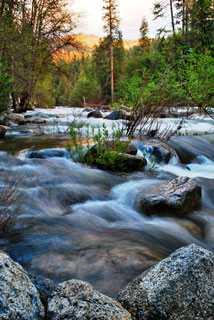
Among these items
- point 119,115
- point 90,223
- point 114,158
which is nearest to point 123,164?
point 114,158

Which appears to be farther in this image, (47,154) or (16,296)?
(47,154)

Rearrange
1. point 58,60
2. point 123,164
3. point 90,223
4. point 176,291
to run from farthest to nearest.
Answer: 1. point 58,60
2. point 123,164
3. point 90,223
4. point 176,291

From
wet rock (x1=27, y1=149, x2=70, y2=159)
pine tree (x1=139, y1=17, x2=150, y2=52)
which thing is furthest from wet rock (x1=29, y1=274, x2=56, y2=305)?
pine tree (x1=139, y1=17, x2=150, y2=52)

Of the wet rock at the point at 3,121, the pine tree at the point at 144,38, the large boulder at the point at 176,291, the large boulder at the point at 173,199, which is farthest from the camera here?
the pine tree at the point at 144,38

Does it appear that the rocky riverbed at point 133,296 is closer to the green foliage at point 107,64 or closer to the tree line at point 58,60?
the tree line at point 58,60

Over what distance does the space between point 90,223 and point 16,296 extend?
2.29 meters

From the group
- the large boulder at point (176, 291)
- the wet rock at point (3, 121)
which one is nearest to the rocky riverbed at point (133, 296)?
the large boulder at point (176, 291)

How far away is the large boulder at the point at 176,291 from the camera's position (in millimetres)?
1526

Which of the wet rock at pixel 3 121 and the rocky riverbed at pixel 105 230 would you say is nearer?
the rocky riverbed at pixel 105 230

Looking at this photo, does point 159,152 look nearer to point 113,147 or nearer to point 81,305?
point 113,147

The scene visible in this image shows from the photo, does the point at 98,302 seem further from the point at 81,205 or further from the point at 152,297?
the point at 81,205

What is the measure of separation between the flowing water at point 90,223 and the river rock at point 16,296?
0.73m

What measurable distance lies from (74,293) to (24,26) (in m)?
17.6

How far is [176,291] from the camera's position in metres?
1.59
